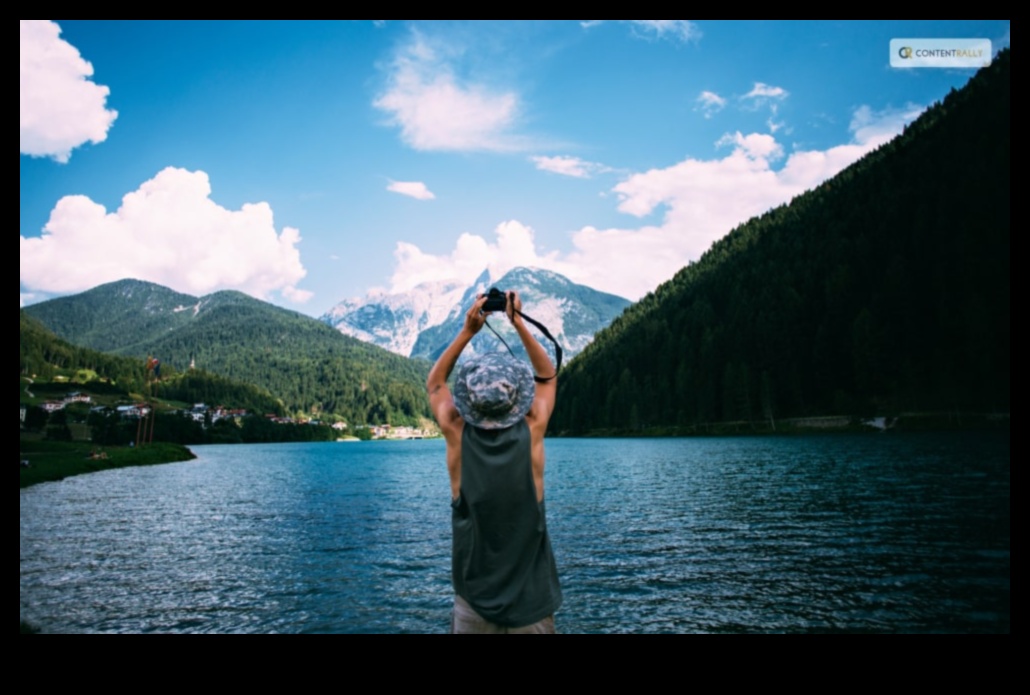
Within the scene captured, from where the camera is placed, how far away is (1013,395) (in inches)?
223

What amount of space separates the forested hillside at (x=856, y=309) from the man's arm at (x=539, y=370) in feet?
239

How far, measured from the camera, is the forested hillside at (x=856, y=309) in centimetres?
7588

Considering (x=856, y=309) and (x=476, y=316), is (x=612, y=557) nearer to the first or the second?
(x=476, y=316)

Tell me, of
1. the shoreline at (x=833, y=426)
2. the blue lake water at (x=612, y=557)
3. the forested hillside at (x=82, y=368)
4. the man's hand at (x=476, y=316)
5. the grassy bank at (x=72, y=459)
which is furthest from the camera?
the forested hillside at (x=82, y=368)

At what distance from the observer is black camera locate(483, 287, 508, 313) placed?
3.14 metres

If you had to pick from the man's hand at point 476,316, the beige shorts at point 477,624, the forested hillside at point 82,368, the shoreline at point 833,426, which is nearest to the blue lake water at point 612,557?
the beige shorts at point 477,624

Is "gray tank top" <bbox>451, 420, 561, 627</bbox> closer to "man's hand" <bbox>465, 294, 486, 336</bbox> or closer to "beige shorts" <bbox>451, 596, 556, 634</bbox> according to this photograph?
"beige shorts" <bbox>451, 596, 556, 634</bbox>

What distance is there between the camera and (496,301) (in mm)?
3213

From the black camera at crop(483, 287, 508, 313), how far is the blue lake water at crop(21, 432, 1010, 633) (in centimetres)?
1069

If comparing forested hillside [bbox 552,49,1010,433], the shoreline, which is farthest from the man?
forested hillside [bbox 552,49,1010,433]

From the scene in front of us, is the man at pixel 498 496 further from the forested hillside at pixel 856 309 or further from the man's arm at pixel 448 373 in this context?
the forested hillside at pixel 856 309

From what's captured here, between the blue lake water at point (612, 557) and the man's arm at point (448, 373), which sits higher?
the man's arm at point (448, 373)

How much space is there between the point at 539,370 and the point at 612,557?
53.0 ft

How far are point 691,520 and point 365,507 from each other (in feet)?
61.3
